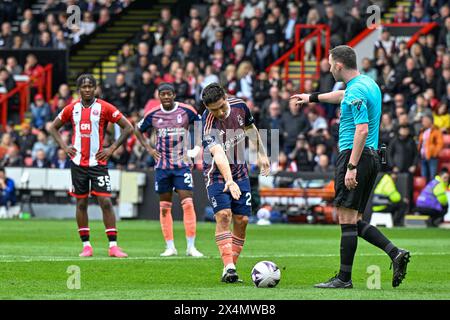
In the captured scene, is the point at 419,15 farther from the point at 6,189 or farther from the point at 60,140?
the point at 60,140

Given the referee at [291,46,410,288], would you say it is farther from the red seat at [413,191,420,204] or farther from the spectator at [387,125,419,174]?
the red seat at [413,191,420,204]

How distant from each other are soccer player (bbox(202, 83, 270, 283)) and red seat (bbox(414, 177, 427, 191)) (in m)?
15.3

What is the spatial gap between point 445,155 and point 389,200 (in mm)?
2956

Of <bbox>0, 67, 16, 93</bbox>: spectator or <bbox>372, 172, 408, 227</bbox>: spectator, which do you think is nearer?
<bbox>372, 172, 408, 227</bbox>: spectator

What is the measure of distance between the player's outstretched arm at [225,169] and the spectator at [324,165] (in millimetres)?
16066

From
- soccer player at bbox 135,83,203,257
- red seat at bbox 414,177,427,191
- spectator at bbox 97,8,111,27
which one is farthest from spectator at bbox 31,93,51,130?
soccer player at bbox 135,83,203,257

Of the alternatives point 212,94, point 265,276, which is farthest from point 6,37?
point 265,276

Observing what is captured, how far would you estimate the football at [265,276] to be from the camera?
12305mm

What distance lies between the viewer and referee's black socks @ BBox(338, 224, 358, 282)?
39.8 ft

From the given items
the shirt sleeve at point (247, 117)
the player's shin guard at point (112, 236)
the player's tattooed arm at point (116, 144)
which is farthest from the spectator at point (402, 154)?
the shirt sleeve at point (247, 117)

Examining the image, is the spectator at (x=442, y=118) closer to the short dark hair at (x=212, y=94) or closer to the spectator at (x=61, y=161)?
the spectator at (x=61, y=161)

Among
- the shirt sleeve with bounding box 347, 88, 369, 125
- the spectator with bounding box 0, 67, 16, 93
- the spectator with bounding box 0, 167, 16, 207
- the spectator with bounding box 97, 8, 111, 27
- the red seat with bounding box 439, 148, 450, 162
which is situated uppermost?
the spectator with bounding box 97, 8, 111, 27

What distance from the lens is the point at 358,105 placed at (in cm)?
1190
